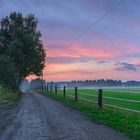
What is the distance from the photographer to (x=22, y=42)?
254 feet

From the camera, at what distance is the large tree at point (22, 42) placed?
76.4 m

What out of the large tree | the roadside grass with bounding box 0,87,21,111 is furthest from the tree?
the large tree

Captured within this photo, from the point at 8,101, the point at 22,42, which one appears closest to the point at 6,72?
the point at 8,101

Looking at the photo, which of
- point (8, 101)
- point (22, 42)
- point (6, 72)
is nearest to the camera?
point (8, 101)

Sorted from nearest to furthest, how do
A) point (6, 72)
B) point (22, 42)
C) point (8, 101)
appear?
1. point (8, 101)
2. point (6, 72)
3. point (22, 42)

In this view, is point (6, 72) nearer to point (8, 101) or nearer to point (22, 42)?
point (8, 101)

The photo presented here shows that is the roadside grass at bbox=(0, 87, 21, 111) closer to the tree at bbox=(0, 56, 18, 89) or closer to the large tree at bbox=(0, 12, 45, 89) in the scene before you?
the tree at bbox=(0, 56, 18, 89)

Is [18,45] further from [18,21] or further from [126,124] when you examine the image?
[126,124]

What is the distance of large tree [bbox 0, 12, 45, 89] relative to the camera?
76438 millimetres

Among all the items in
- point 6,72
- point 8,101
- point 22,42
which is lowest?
point 8,101

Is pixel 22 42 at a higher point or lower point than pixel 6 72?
higher

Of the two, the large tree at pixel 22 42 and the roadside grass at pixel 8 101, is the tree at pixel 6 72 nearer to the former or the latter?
the roadside grass at pixel 8 101

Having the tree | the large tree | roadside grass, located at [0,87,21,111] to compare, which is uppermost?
the large tree

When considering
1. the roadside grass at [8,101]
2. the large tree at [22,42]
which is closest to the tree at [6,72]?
the roadside grass at [8,101]
